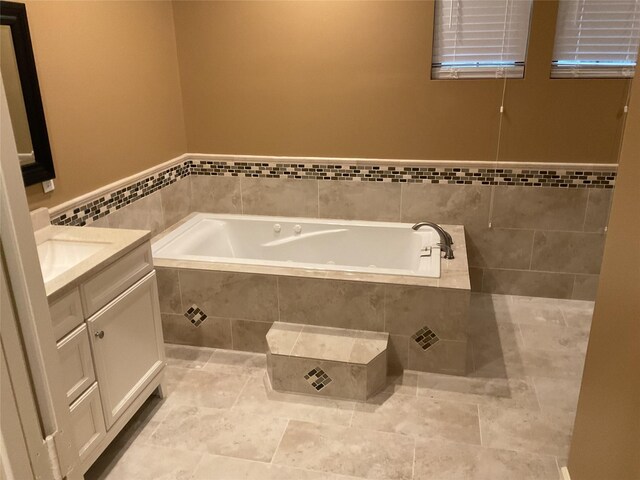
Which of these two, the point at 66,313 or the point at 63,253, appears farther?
the point at 63,253

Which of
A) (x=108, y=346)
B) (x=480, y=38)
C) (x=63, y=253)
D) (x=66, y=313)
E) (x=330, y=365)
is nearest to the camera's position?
(x=66, y=313)

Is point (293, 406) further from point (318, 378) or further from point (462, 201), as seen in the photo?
point (462, 201)

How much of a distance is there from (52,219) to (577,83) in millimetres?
3020

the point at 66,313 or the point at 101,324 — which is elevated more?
the point at 66,313

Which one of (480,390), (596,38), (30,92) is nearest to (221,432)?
(480,390)

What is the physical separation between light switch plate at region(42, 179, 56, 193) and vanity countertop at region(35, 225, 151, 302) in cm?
21

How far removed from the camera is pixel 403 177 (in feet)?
11.4

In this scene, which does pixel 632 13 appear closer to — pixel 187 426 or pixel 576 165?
pixel 576 165

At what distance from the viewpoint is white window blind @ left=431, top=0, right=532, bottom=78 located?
312 centimetres

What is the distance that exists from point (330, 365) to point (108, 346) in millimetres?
1024

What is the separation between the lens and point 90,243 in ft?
7.07

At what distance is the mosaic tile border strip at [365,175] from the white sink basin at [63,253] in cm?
70

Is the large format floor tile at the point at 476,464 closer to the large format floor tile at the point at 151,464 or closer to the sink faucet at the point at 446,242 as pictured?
the large format floor tile at the point at 151,464

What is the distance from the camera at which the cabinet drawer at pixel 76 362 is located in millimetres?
1765
